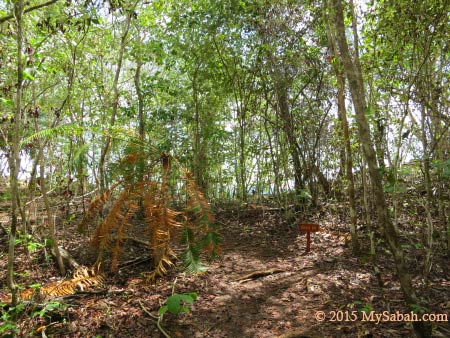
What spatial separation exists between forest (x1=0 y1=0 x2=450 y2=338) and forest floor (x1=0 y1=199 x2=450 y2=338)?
3 cm

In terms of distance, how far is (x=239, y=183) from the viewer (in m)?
10.3

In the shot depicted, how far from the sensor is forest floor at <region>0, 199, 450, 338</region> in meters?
3.41

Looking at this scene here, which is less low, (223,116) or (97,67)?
(97,67)

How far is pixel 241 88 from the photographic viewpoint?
855cm

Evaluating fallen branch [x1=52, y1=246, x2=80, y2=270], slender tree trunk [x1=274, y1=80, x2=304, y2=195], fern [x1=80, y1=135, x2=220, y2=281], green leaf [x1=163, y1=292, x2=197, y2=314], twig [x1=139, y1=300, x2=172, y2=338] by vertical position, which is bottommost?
twig [x1=139, y1=300, x2=172, y2=338]

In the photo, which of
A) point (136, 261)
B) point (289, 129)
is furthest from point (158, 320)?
point (289, 129)

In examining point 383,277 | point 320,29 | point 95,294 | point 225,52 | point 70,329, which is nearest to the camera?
point 70,329

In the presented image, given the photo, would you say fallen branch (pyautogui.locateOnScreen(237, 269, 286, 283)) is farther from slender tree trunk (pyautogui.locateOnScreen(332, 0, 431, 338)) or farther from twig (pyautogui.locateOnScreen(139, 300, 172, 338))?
slender tree trunk (pyautogui.locateOnScreen(332, 0, 431, 338))

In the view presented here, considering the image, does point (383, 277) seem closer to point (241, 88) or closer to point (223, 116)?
point (241, 88)

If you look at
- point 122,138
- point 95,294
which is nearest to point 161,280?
point 95,294

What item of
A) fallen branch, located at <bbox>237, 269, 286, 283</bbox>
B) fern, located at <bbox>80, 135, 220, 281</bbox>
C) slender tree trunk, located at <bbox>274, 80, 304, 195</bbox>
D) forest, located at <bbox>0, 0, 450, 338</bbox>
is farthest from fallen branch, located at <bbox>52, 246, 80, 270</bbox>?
slender tree trunk, located at <bbox>274, 80, 304, 195</bbox>

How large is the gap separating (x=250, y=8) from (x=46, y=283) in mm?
6722

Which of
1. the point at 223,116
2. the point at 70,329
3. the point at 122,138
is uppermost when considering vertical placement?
the point at 223,116

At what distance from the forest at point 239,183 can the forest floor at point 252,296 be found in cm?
3
